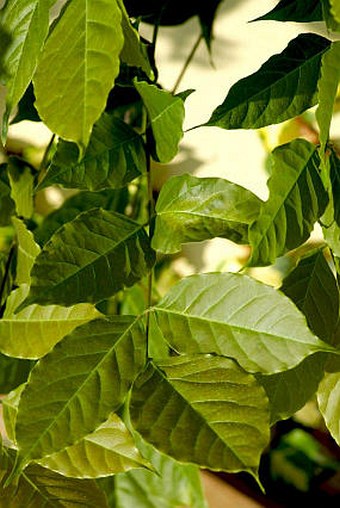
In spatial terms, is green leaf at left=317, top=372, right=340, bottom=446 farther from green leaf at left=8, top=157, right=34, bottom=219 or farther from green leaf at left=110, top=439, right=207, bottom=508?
green leaf at left=8, top=157, right=34, bottom=219

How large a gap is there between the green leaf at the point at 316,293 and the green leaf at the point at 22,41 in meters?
0.19

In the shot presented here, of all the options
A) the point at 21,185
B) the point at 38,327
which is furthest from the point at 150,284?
the point at 21,185

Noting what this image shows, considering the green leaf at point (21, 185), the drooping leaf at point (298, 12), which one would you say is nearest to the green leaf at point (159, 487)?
the green leaf at point (21, 185)

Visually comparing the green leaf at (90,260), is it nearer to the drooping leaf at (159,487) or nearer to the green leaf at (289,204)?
the green leaf at (289,204)

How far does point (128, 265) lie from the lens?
1.51ft

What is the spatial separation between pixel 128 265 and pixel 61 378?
0.08 meters

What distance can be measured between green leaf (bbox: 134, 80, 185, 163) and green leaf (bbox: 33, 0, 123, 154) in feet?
0.21

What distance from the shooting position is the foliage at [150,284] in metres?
0.39

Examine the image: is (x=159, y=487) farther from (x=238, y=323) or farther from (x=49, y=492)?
(x=238, y=323)

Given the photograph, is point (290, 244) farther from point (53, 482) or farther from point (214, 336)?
point (53, 482)

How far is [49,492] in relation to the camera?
49 centimetres

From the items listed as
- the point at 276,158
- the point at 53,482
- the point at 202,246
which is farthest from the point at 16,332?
the point at 202,246

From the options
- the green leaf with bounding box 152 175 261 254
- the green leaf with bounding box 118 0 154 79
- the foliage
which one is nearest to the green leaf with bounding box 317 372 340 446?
the foliage

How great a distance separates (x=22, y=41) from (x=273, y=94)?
0.46 feet
